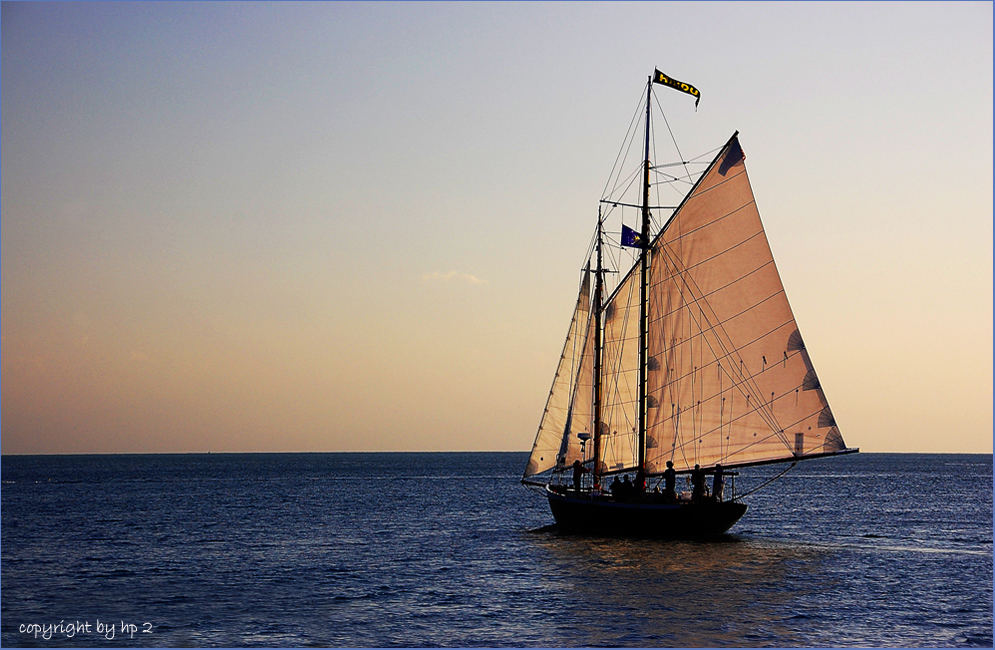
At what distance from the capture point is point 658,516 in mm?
49531

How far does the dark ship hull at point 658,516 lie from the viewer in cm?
4950

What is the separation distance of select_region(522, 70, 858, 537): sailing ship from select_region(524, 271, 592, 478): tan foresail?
233 cm

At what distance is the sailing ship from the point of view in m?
48.2

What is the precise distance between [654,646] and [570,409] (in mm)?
28697

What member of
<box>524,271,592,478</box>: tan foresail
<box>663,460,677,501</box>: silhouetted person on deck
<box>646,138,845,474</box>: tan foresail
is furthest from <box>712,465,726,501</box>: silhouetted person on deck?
<box>524,271,592,478</box>: tan foresail

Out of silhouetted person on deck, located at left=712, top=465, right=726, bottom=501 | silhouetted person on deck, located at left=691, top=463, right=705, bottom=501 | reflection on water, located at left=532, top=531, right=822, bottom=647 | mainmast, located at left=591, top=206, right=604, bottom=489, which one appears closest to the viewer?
reflection on water, located at left=532, top=531, right=822, bottom=647

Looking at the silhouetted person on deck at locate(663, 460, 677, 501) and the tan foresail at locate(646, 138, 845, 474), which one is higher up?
the tan foresail at locate(646, 138, 845, 474)

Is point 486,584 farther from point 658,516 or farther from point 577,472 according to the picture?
point 577,472

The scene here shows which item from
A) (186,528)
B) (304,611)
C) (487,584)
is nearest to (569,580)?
(487,584)

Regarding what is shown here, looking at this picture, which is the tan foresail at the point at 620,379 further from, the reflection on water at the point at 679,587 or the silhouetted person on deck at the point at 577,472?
the reflection on water at the point at 679,587

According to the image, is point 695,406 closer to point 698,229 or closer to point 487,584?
point 698,229

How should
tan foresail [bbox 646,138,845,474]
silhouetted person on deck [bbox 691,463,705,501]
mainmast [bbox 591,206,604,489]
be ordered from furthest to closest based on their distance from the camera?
mainmast [bbox 591,206,604,489]
silhouetted person on deck [bbox 691,463,705,501]
tan foresail [bbox 646,138,845,474]

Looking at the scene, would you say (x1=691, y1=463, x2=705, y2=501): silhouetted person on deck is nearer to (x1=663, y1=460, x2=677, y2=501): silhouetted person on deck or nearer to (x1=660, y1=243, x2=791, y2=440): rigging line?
(x1=663, y1=460, x2=677, y2=501): silhouetted person on deck

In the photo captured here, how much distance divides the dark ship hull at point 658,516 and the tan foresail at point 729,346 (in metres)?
2.52
